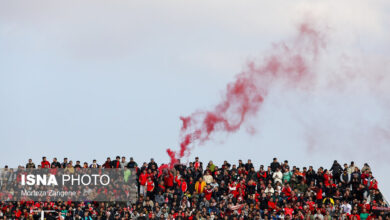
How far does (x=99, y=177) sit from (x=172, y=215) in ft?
16.6

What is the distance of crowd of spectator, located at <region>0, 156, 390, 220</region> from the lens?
51469 millimetres

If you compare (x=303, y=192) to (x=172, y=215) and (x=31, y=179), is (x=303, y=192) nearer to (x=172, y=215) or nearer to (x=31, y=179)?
(x=172, y=215)

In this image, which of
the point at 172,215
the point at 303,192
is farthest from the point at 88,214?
the point at 303,192

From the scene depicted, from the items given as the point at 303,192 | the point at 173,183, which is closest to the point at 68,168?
the point at 173,183

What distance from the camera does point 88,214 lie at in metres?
52.0

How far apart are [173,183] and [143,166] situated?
2.03 meters

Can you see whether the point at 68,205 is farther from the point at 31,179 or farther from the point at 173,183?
the point at 173,183

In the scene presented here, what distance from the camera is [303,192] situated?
175ft

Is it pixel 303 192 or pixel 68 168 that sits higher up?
pixel 68 168

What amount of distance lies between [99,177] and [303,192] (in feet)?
38.5

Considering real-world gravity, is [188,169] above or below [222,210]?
above

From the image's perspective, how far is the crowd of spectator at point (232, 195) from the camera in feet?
169

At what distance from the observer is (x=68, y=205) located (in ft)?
172

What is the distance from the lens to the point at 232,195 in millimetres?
53062
